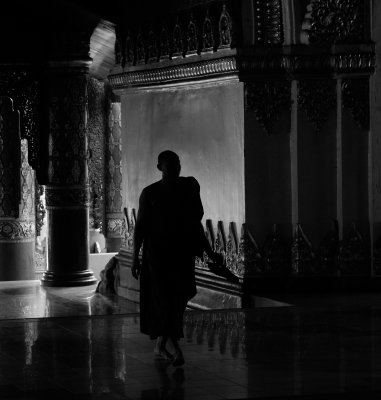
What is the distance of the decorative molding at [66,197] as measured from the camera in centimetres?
1466

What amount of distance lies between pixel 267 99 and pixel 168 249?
10.9 ft

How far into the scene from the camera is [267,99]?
35.2ft

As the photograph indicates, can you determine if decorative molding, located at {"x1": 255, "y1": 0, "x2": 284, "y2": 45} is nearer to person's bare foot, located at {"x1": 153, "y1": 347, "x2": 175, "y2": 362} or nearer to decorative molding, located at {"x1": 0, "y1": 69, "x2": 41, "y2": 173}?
person's bare foot, located at {"x1": 153, "y1": 347, "x2": 175, "y2": 362}

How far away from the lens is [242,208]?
10.8 meters

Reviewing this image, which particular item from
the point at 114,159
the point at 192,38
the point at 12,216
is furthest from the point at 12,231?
the point at 192,38

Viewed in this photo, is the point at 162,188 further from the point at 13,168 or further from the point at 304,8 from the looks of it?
the point at 13,168

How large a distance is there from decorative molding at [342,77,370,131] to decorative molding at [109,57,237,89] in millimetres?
932

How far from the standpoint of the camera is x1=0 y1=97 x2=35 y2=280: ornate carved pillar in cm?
1797

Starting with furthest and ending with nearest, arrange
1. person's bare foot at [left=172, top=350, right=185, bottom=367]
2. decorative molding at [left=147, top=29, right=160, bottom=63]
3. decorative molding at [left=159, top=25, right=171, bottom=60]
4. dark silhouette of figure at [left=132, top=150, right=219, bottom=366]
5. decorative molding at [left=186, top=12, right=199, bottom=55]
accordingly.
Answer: decorative molding at [left=147, top=29, right=160, bottom=63] < decorative molding at [left=159, top=25, right=171, bottom=60] < decorative molding at [left=186, top=12, right=199, bottom=55] < dark silhouette of figure at [left=132, top=150, right=219, bottom=366] < person's bare foot at [left=172, top=350, right=185, bottom=367]

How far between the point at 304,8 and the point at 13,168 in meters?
8.22

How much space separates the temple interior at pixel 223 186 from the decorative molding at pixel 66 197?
0.02 meters

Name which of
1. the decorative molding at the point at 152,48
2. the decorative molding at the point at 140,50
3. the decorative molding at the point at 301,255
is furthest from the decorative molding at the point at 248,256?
the decorative molding at the point at 140,50

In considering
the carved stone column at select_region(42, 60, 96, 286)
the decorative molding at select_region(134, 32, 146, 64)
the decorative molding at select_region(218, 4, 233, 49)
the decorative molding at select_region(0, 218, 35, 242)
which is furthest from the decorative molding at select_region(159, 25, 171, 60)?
the decorative molding at select_region(0, 218, 35, 242)

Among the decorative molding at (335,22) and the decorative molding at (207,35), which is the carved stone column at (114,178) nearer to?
the decorative molding at (207,35)
